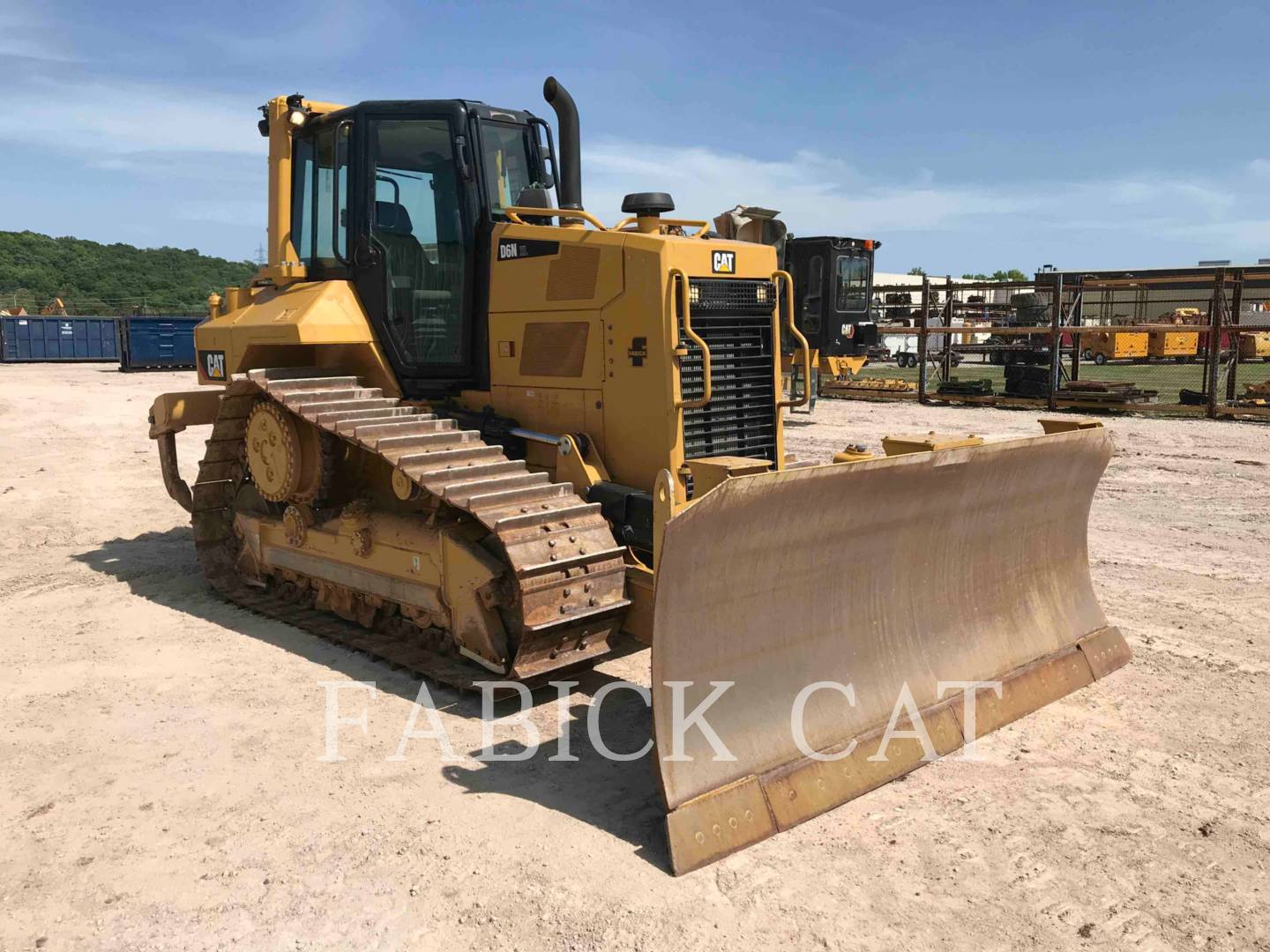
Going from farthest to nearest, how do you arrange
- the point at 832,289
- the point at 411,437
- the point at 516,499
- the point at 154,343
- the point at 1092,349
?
the point at 1092,349 → the point at 154,343 → the point at 832,289 → the point at 411,437 → the point at 516,499

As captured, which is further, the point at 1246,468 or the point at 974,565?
the point at 1246,468

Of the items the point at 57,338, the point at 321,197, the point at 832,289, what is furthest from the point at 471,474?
the point at 57,338

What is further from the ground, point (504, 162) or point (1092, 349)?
point (504, 162)

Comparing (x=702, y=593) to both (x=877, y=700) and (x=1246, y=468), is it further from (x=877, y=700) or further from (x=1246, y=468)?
(x=1246, y=468)

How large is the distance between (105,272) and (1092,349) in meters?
69.8

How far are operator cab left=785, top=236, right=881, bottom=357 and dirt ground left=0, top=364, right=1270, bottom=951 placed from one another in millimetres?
13258

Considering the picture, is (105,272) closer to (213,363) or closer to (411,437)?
(213,363)

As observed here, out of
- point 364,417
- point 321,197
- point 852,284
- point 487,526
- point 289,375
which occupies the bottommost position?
point 487,526

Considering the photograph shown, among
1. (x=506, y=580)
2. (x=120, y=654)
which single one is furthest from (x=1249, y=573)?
(x=120, y=654)

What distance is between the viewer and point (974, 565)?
5.16 meters

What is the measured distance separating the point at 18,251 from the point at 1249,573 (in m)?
84.9

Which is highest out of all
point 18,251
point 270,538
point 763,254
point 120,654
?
point 18,251

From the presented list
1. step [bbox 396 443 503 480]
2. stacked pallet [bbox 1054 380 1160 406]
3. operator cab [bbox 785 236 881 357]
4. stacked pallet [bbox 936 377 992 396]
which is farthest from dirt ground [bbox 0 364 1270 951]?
stacked pallet [bbox 936 377 992 396]

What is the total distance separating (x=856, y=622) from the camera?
4570mm
